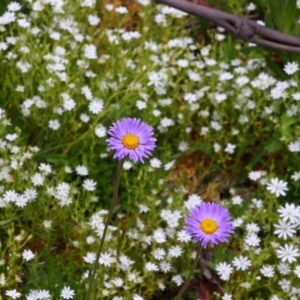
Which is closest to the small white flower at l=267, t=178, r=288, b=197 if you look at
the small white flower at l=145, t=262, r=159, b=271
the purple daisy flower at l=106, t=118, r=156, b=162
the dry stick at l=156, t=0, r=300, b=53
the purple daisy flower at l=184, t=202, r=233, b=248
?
the small white flower at l=145, t=262, r=159, b=271

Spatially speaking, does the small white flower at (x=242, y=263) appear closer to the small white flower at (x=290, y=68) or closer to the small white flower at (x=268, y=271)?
the small white flower at (x=268, y=271)

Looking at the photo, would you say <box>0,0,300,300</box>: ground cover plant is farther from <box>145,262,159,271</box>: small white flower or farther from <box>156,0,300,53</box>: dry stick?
<box>156,0,300,53</box>: dry stick

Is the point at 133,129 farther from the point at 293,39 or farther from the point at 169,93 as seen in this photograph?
the point at 169,93

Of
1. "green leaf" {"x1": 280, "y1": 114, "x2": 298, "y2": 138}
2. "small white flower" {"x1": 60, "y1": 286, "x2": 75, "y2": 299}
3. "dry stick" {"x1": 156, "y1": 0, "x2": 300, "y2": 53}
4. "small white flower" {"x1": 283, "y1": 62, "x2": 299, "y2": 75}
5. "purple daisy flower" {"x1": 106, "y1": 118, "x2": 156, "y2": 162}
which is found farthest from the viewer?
"small white flower" {"x1": 283, "y1": 62, "x2": 299, "y2": 75}

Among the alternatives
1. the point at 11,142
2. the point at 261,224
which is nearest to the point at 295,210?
the point at 261,224

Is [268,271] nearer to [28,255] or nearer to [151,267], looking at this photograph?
[151,267]

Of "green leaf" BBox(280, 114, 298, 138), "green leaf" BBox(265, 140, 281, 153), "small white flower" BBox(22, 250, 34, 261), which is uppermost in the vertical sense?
"green leaf" BBox(280, 114, 298, 138)

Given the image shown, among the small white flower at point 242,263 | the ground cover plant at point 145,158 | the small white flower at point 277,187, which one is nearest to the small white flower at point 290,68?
the ground cover plant at point 145,158
